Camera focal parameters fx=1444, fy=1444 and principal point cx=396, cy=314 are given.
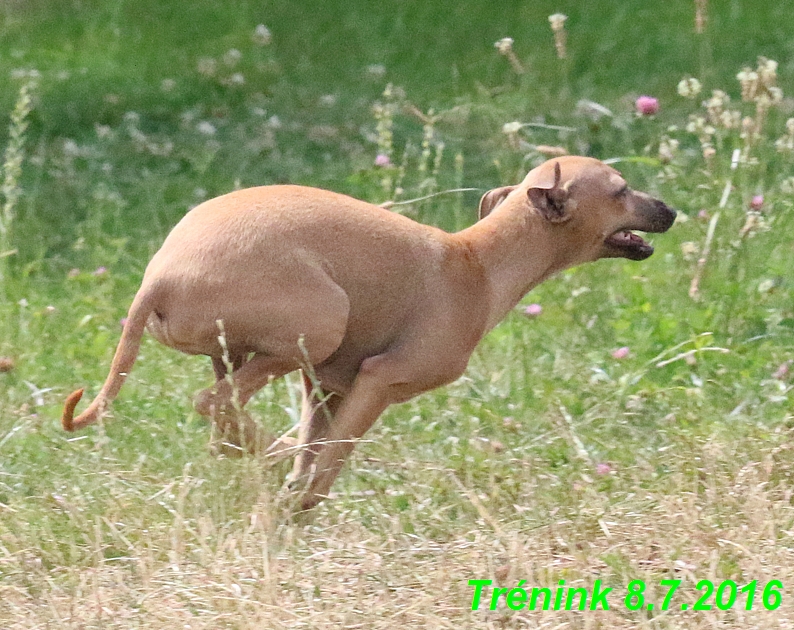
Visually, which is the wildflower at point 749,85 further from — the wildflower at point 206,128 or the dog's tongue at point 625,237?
the wildflower at point 206,128

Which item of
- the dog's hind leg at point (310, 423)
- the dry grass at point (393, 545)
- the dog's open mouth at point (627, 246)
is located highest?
the dog's open mouth at point (627, 246)

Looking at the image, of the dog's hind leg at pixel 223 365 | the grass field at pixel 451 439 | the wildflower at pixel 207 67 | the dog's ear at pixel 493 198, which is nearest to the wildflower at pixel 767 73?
the grass field at pixel 451 439

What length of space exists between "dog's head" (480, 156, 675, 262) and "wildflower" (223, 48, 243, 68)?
7.61 meters

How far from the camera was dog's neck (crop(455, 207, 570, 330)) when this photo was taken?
4.21 m

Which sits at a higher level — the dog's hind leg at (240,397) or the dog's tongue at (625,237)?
the dog's tongue at (625,237)

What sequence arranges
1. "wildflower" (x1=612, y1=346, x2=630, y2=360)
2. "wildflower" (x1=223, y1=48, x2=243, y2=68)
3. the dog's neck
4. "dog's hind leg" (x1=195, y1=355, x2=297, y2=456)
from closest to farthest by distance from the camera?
"dog's hind leg" (x1=195, y1=355, x2=297, y2=456) < the dog's neck < "wildflower" (x1=612, y1=346, x2=630, y2=360) < "wildflower" (x1=223, y1=48, x2=243, y2=68)

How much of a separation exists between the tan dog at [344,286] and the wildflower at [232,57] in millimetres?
7622

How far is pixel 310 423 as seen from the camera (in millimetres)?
4270

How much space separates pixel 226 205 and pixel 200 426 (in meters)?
1.10

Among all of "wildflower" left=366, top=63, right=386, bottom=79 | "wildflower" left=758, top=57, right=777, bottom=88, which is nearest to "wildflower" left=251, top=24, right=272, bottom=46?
"wildflower" left=366, top=63, right=386, bottom=79

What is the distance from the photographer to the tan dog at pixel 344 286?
12.3 feet

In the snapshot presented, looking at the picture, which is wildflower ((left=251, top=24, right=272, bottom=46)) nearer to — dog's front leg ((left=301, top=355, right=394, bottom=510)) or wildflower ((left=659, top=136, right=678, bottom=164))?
wildflower ((left=659, top=136, right=678, bottom=164))

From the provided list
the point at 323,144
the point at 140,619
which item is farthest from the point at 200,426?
the point at 323,144

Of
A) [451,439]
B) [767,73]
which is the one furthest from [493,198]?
[767,73]
